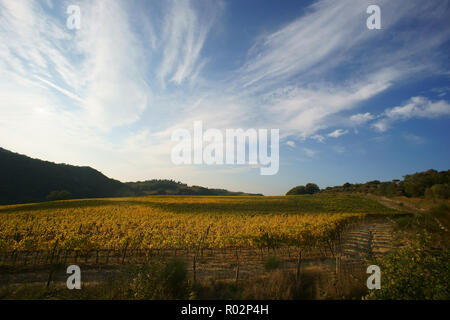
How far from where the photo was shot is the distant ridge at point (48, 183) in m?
68.3

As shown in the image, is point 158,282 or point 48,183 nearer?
point 158,282

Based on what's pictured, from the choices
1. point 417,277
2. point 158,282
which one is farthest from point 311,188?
point 158,282

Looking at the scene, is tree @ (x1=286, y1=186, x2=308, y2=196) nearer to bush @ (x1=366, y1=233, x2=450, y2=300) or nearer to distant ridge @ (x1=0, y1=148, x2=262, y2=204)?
distant ridge @ (x1=0, y1=148, x2=262, y2=204)

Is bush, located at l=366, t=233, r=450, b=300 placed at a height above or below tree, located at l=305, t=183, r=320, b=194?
above

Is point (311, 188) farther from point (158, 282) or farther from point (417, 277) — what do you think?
point (158, 282)

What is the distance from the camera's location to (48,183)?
262 ft

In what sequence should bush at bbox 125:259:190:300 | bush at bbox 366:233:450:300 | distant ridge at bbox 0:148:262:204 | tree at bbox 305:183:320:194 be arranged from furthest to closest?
tree at bbox 305:183:320:194 → distant ridge at bbox 0:148:262:204 → bush at bbox 125:259:190:300 → bush at bbox 366:233:450:300

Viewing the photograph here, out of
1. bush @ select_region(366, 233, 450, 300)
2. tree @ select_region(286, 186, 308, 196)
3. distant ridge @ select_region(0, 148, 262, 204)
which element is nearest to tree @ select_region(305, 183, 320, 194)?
tree @ select_region(286, 186, 308, 196)

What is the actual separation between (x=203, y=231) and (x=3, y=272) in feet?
50.4

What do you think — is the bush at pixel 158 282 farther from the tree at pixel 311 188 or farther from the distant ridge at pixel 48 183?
the tree at pixel 311 188

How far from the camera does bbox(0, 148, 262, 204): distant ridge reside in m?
68.3

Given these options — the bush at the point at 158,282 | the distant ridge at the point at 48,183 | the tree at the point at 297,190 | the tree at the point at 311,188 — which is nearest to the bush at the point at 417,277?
the bush at the point at 158,282
